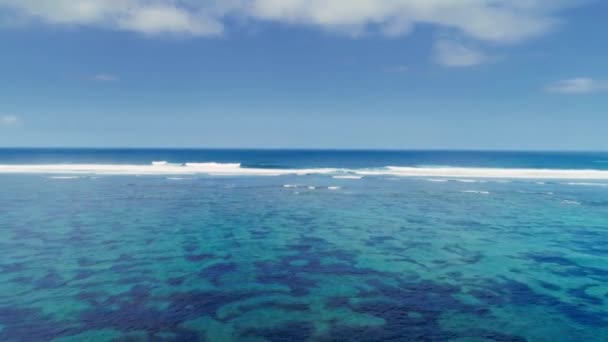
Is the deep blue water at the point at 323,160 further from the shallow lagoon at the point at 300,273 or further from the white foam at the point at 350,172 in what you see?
the shallow lagoon at the point at 300,273

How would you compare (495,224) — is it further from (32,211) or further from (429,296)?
(32,211)

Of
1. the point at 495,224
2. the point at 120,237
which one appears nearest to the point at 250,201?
the point at 120,237

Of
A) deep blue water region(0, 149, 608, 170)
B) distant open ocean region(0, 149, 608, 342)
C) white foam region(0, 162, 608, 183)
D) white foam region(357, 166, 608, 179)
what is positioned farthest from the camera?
deep blue water region(0, 149, 608, 170)

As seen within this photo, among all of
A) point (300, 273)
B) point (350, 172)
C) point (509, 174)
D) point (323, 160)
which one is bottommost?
point (300, 273)

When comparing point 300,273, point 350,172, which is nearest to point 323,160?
point 350,172

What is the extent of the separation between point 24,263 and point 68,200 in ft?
46.8

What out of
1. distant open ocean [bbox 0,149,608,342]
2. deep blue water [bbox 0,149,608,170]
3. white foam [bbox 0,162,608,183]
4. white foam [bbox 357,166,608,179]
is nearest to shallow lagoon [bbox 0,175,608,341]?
distant open ocean [bbox 0,149,608,342]

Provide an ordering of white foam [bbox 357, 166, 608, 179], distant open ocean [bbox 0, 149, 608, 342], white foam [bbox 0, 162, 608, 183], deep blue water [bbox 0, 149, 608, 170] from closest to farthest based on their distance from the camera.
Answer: distant open ocean [bbox 0, 149, 608, 342]
white foam [bbox 357, 166, 608, 179]
white foam [bbox 0, 162, 608, 183]
deep blue water [bbox 0, 149, 608, 170]

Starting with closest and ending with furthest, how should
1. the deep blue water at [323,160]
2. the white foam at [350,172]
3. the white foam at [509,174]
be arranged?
the white foam at [509,174]
the white foam at [350,172]
the deep blue water at [323,160]

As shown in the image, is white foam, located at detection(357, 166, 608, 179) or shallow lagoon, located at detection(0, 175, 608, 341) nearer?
shallow lagoon, located at detection(0, 175, 608, 341)

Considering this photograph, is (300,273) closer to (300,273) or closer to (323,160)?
(300,273)

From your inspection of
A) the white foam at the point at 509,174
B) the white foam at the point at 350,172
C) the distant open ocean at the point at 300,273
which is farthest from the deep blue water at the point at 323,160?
the distant open ocean at the point at 300,273

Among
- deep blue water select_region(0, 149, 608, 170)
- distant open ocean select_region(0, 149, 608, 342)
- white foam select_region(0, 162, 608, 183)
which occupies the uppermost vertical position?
deep blue water select_region(0, 149, 608, 170)

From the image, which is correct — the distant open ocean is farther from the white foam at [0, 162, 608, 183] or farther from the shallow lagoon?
the white foam at [0, 162, 608, 183]
